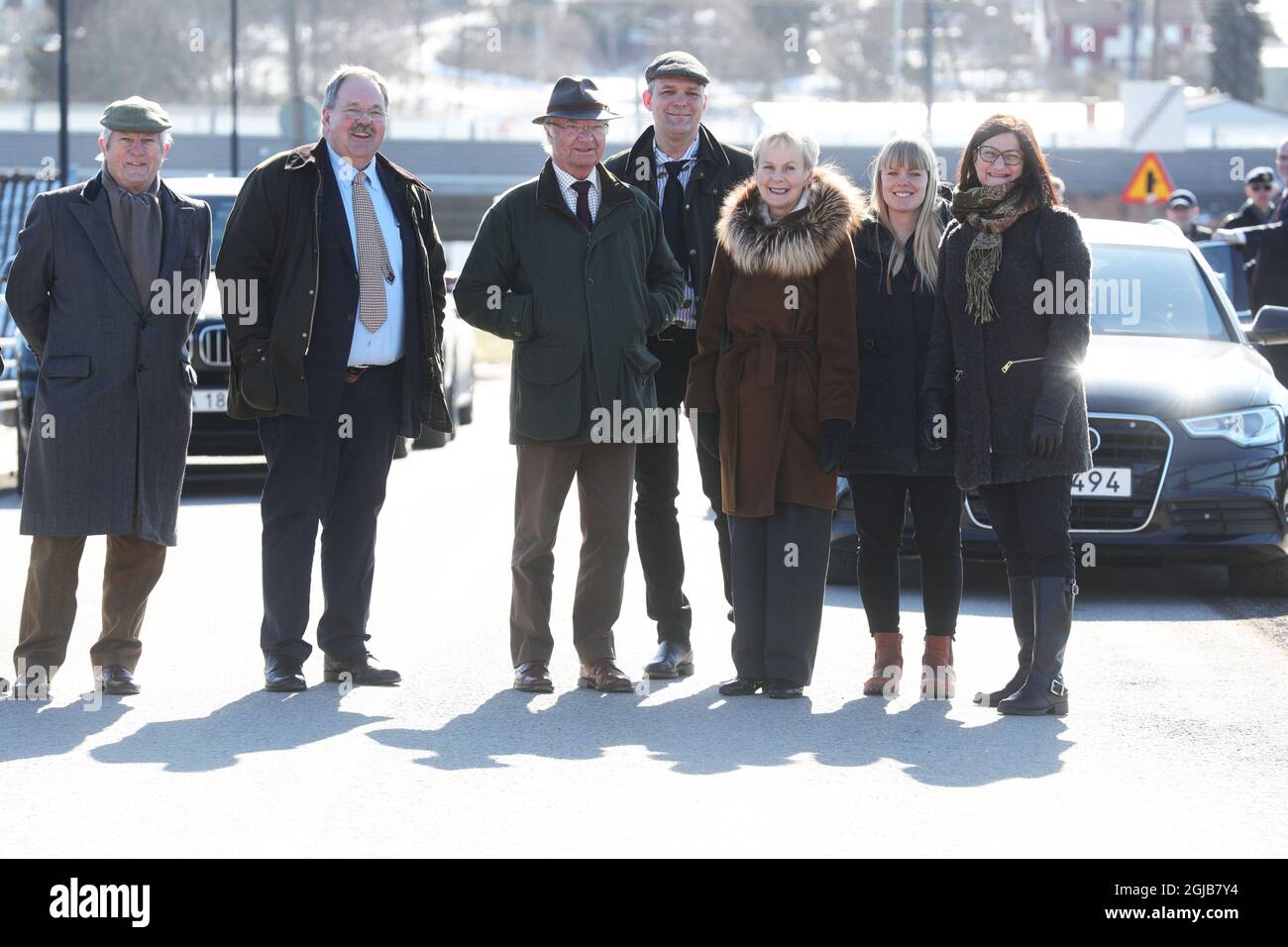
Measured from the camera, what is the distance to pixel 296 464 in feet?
25.3

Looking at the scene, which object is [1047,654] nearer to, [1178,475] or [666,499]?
[666,499]

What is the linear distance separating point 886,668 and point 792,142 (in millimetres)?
1890

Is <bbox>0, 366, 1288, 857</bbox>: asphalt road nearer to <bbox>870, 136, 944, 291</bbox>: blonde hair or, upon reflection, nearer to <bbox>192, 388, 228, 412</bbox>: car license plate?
<bbox>870, 136, 944, 291</bbox>: blonde hair

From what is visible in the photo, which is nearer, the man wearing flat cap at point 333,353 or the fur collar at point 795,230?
the fur collar at point 795,230

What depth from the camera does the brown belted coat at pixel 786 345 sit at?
7.48 meters

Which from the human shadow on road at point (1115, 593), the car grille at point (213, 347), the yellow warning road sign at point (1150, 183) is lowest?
the human shadow on road at point (1115, 593)

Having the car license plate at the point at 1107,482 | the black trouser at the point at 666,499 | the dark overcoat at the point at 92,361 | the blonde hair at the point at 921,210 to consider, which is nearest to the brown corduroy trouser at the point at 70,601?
the dark overcoat at the point at 92,361

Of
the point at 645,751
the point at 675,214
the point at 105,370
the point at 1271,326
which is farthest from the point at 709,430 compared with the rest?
the point at 1271,326

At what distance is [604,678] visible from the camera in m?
7.73

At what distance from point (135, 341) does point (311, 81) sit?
90070 mm

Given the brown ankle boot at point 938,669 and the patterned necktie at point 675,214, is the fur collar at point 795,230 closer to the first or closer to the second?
the patterned necktie at point 675,214

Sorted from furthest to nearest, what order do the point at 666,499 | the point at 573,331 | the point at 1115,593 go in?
the point at 1115,593 < the point at 666,499 < the point at 573,331

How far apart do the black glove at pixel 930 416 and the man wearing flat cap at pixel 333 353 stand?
172 centimetres

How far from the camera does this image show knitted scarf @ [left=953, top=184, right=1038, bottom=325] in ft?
24.1
